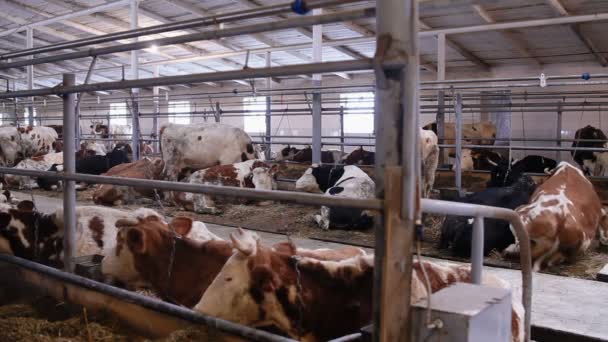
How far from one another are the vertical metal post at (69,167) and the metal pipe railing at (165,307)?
198 mm

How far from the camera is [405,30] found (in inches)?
65.9

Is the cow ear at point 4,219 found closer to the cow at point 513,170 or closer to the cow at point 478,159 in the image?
the cow at point 513,170

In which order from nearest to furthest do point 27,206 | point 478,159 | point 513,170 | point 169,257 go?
point 169,257
point 27,206
point 513,170
point 478,159

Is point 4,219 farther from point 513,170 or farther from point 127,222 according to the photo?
point 513,170

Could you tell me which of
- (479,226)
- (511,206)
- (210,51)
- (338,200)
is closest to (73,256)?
(338,200)

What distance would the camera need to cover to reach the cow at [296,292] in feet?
7.57

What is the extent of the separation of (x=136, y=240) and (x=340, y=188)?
445cm

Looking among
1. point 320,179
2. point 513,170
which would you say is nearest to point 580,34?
point 513,170

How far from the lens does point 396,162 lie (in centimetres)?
169

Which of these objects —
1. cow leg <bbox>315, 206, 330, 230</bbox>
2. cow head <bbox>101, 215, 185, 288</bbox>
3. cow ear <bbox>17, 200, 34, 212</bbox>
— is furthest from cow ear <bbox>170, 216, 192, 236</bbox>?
cow leg <bbox>315, 206, 330, 230</bbox>

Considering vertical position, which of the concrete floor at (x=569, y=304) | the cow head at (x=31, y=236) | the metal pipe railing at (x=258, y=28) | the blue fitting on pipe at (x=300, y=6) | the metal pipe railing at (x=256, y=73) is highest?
the blue fitting on pipe at (x=300, y=6)

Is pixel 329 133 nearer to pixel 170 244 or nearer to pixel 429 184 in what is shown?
pixel 429 184

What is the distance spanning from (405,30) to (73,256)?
2.44 metres

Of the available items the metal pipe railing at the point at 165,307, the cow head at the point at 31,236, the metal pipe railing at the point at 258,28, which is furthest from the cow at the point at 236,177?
the metal pipe railing at the point at 258,28
